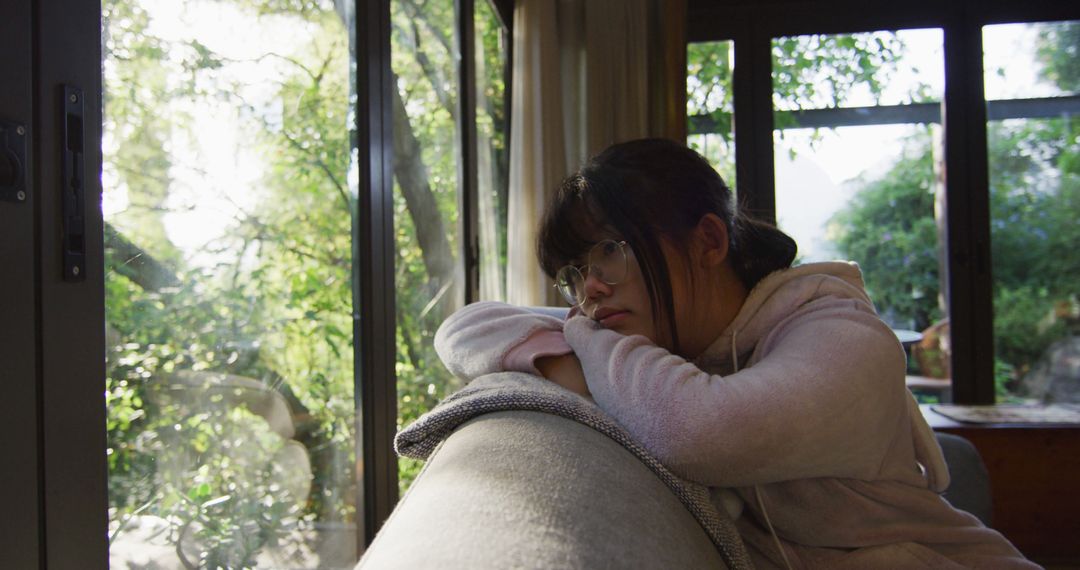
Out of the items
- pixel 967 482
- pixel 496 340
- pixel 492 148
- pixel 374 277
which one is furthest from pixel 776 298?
pixel 492 148

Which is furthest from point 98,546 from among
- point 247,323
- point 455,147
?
point 455,147

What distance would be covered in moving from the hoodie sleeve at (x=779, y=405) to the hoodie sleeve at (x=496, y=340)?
→ 4.9 inches

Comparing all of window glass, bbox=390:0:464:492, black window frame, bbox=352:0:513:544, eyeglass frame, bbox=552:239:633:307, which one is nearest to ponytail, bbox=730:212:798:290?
eyeglass frame, bbox=552:239:633:307

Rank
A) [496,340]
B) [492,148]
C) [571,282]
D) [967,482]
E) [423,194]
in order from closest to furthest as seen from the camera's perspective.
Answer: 1. [496,340]
2. [571,282]
3. [967,482]
4. [423,194]
5. [492,148]

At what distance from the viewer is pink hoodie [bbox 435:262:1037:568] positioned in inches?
27.3

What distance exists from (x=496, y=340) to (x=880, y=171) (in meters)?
3.39

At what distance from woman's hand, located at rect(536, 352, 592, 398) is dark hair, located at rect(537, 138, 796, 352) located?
14 cm

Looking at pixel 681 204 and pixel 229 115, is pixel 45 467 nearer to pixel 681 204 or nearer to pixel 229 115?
pixel 229 115

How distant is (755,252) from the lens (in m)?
1.03

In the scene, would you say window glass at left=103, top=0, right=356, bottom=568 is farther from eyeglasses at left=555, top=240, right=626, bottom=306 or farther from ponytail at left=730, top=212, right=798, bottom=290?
ponytail at left=730, top=212, right=798, bottom=290

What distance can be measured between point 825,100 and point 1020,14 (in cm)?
95

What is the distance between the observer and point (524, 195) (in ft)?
9.87

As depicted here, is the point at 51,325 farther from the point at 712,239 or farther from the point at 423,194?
the point at 423,194

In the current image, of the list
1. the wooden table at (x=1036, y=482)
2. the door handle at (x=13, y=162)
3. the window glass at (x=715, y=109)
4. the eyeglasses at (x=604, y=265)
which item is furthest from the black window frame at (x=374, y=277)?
the window glass at (x=715, y=109)
